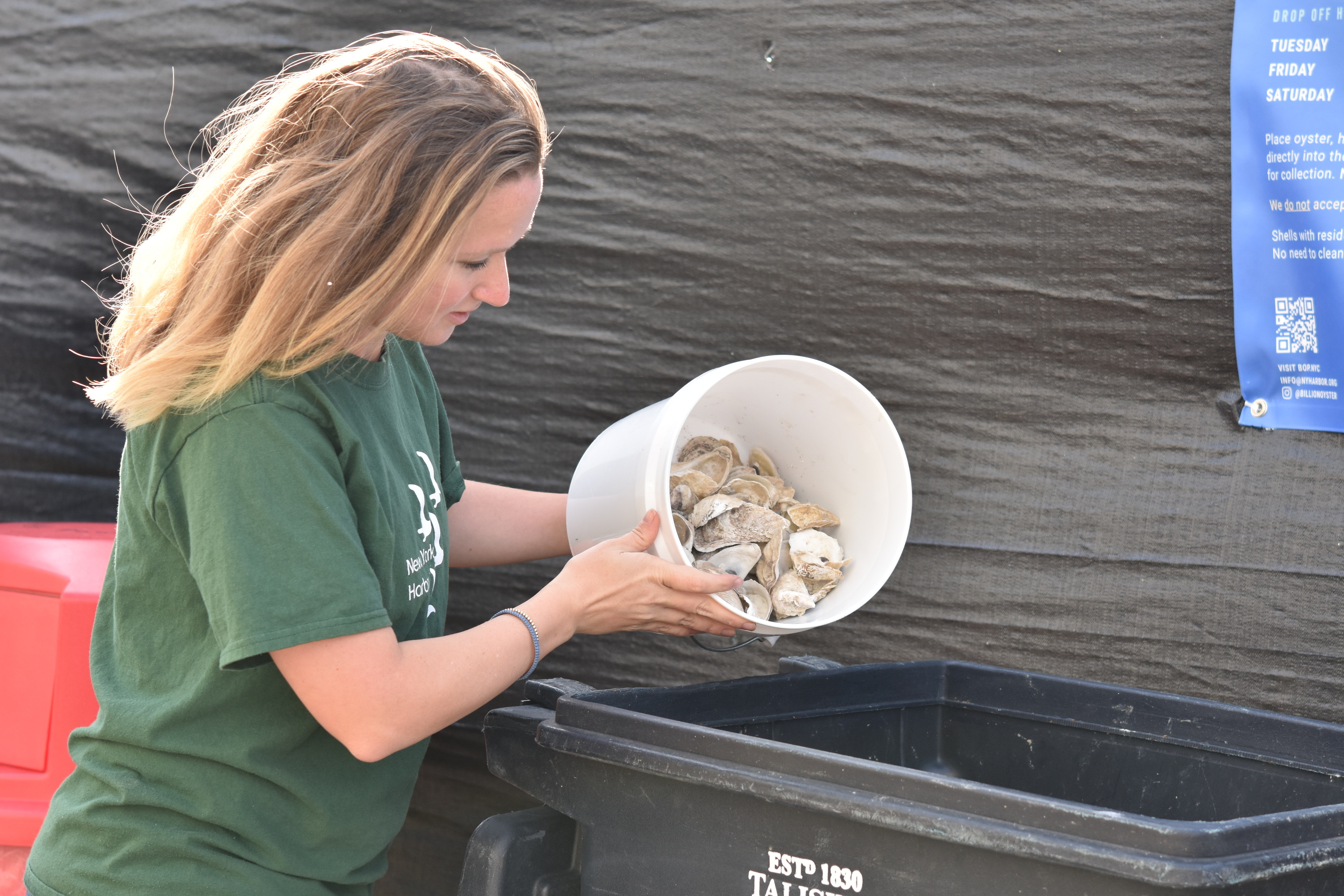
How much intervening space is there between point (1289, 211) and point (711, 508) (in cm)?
74

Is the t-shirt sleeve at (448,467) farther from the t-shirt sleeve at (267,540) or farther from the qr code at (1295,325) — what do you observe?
the qr code at (1295,325)

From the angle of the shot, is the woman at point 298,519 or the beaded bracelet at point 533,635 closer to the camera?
the woman at point 298,519

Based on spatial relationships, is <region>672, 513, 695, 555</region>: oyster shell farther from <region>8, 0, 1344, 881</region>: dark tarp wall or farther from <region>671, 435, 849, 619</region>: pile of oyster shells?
<region>8, 0, 1344, 881</region>: dark tarp wall

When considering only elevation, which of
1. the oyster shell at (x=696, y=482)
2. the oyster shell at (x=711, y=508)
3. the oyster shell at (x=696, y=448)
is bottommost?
the oyster shell at (x=711, y=508)

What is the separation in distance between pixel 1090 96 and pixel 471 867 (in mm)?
1130

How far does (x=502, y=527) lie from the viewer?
4.54ft

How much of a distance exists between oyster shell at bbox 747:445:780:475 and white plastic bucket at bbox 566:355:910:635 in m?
0.02

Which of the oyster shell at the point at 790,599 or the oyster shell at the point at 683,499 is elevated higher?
the oyster shell at the point at 683,499

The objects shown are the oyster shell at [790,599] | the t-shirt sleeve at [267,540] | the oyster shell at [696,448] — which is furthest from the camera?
the oyster shell at [696,448]

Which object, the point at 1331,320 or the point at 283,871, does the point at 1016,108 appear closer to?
the point at 1331,320

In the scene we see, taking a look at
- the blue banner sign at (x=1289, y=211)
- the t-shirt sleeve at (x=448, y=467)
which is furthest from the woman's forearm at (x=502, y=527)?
the blue banner sign at (x=1289, y=211)

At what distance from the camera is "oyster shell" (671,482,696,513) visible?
4.08ft

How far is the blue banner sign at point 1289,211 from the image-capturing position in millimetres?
1285

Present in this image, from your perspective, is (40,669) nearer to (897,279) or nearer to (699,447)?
(699,447)
